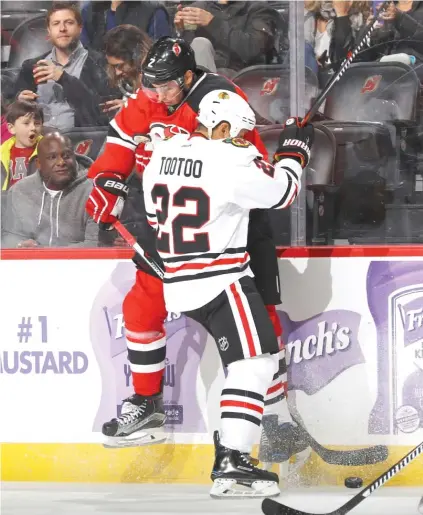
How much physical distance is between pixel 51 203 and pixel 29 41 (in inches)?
22.9

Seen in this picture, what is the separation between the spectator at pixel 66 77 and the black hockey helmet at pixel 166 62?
1.68ft

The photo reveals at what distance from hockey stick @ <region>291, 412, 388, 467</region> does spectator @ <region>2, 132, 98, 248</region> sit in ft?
3.34

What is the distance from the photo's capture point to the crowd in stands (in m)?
3.43

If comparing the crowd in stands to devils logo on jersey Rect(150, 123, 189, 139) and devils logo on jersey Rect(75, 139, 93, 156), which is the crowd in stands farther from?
devils logo on jersey Rect(150, 123, 189, 139)

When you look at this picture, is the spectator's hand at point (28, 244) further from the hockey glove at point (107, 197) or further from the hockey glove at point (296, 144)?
the hockey glove at point (296, 144)

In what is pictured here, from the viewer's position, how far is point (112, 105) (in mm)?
3531

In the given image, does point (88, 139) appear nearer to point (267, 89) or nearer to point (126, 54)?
point (126, 54)

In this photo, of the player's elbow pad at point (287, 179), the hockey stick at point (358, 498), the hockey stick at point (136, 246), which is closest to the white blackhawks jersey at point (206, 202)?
the player's elbow pad at point (287, 179)

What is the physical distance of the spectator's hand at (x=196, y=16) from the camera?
137 inches

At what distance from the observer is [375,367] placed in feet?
10.9

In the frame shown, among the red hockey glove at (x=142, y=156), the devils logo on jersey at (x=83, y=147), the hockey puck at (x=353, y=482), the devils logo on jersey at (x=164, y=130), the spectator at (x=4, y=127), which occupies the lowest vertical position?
the hockey puck at (x=353, y=482)

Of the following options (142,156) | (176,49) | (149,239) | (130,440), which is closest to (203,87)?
(176,49)

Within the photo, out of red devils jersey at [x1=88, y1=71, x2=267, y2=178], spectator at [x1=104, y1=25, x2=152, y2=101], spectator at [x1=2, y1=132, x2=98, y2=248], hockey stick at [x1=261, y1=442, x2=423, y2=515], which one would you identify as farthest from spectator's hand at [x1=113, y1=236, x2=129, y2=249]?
hockey stick at [x1=261, y1=442, x2=423, y2=515]

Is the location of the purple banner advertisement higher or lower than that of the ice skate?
higher
